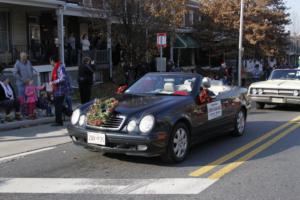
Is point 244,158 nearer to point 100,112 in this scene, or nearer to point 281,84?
point 100,112

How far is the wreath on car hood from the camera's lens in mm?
7211

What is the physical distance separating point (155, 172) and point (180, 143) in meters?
0.84

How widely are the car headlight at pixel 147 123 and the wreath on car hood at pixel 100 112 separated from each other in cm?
56

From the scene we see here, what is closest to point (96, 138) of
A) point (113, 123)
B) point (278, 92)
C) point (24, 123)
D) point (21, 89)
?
point (113, 123)

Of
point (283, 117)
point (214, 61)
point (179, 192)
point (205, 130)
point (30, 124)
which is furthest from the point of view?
point (214, 61)

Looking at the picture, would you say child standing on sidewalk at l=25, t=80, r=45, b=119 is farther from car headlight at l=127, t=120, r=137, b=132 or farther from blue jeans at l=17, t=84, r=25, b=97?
car headlight at l=127, t=120, r=137, b=132

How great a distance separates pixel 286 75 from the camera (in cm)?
1647

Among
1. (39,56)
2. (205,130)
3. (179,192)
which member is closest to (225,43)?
(39,56)

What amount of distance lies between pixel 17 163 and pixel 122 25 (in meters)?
15.1

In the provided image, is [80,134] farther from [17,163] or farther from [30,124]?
[30,124]

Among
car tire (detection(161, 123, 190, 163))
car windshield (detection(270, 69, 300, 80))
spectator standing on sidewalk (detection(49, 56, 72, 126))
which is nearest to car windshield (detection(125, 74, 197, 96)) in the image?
car tire (detection(161, 123, 190, 163))

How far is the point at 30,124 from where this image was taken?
40.5ft

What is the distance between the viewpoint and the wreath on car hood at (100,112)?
284 inches

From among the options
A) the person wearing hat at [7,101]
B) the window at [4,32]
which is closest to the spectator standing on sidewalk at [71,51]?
the window at [4,32]
